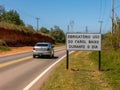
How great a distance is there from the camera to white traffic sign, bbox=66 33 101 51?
63.6 feet

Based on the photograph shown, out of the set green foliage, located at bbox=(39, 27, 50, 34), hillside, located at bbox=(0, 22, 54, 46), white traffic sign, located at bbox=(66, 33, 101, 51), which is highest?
green foliage, located at bbox=(39, 27, 50, 34)

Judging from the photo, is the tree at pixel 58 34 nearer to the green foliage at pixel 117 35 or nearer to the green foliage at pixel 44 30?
the green foliage at pixel 44 30

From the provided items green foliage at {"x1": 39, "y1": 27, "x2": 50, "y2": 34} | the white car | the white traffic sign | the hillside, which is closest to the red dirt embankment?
the hillside

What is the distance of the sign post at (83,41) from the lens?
19.4 metres

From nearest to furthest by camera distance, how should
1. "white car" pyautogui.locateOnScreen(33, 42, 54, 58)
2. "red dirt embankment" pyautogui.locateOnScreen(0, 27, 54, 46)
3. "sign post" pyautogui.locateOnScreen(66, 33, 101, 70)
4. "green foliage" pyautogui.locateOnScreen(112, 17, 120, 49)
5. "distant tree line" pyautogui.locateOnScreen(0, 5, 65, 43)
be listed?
"sign post" pyautogui.locateOnScreen(66, 33, 101, 70) < "green foliage" pyautogui.locateOnScreen(112, 17, 120, 49) < "white car" pyautogui.locateOnScreen(33, 42, 54, 58) < "red dirt embankment" pyautogui.locateOnScreen(0, 27, 54, 46) < "distant tree line" pyautogui.locateOnScreen(0, 5, 65, 43)

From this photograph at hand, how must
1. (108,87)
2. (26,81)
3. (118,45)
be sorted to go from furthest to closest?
(118,45)
(26,81)
(108,87)

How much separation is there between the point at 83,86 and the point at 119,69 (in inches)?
217

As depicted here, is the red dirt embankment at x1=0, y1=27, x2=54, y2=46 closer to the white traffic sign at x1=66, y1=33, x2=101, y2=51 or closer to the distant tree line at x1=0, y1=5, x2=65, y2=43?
the distant tree line at x1=0, y1=5, x2=65, y2=43

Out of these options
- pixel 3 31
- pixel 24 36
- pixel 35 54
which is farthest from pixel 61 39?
pixel 35 54

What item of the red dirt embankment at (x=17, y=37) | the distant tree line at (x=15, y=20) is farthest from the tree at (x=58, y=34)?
the red dirt embankment at (x=17, y=37)

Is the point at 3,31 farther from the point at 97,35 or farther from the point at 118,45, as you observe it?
the point at 97,35

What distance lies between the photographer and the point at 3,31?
6469 cm

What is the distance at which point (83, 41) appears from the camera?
19.5m

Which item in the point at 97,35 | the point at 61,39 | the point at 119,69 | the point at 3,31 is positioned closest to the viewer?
the point at 119,69
